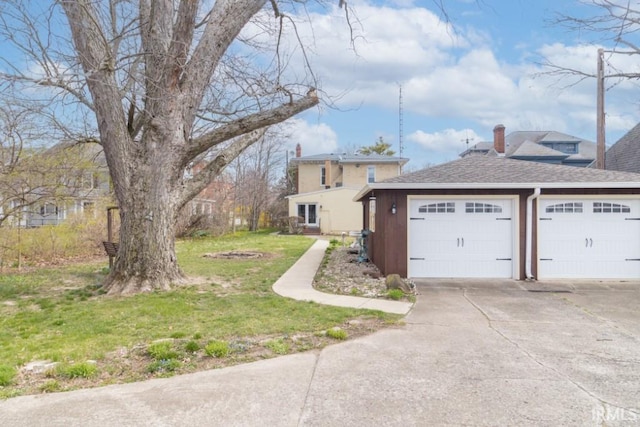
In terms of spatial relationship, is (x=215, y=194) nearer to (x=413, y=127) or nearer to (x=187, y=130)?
(x=413, y=127)

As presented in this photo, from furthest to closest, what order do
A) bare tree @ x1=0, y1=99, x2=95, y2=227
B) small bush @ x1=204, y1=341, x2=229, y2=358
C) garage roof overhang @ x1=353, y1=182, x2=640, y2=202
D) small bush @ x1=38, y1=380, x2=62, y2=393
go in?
bare tree @ x1=0, y1=99, x2=95, y2=227 < garage roof overhang @ x1=353, y1=182, x2=640, y2=202 < small bush @ x1=204, y1=341, x2=229, y2=358 < small bush @ x1=38, y1=380, x2=62, y2=393

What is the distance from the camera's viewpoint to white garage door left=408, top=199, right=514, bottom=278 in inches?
391

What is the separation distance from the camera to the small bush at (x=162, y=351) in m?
4.54

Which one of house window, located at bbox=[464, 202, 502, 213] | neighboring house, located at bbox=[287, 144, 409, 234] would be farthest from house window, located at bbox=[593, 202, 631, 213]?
neighboring house, located at bbox=[287, 144, 409, 234]

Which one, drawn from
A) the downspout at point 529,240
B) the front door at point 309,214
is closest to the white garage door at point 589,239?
the downspout at point 529,240

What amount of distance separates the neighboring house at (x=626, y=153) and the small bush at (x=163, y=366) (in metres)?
18.5

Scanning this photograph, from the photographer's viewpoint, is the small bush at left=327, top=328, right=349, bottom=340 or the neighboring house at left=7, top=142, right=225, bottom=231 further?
the neighboring house at left=7, top=142, right=225, bottom=231

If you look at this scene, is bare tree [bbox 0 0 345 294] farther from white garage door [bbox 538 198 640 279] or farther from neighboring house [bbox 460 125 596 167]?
neighboring house [bbox 460 125 596 167]

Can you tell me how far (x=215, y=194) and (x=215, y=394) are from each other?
28189 millimetres

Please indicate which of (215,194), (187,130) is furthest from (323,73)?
(215,194)

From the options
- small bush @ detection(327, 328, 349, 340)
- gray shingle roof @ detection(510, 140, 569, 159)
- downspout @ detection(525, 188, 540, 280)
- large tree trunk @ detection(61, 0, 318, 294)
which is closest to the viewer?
small bush @ detection(327, 328, 349, 340)

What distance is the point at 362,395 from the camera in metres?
3.62


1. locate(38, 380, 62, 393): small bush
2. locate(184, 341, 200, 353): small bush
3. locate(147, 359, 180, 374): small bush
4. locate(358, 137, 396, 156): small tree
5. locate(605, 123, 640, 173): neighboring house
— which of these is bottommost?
locate(38, 380, 62, 393): small bush

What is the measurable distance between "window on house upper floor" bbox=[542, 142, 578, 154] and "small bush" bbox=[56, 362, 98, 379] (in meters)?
33.6
